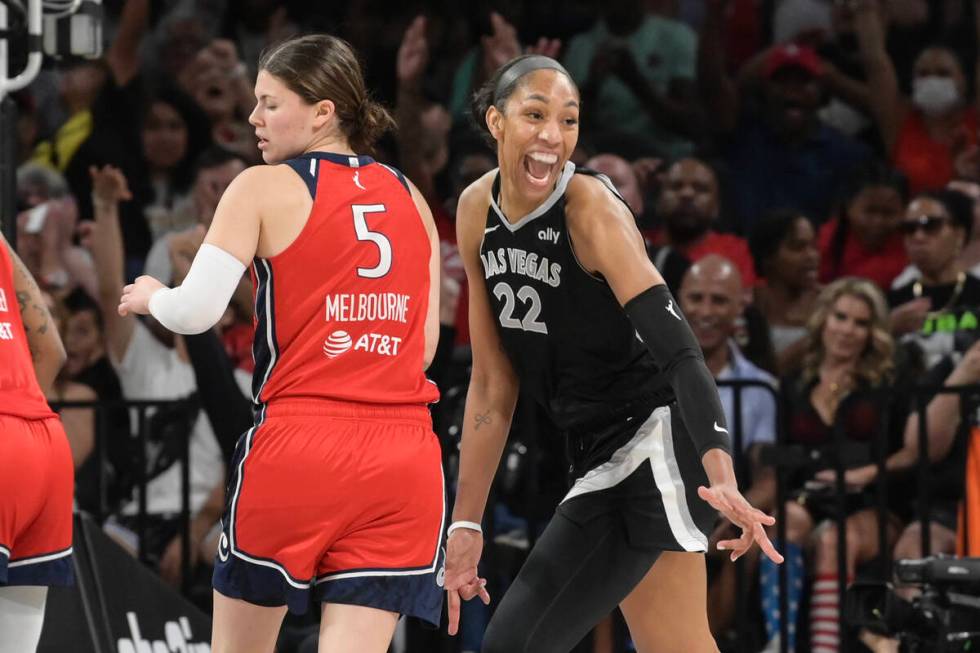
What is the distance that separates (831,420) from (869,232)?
1.30 meters

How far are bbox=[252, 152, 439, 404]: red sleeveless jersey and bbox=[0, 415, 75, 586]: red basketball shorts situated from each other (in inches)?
26.8

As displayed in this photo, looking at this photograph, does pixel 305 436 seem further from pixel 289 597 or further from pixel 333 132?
pixel 333 132

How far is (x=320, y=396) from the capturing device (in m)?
3.15

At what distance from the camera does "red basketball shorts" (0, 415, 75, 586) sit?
3.56 m

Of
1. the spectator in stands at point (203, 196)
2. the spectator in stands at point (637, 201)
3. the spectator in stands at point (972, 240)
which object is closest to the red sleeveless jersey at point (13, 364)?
the spectator in stands at point (637, 201)

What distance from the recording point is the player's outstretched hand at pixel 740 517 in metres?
3.03

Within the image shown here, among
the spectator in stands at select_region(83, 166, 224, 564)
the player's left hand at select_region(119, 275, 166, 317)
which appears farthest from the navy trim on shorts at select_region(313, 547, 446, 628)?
the spectator in stands at select_region(83, 166, 224, 564)

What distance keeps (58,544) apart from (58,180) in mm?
4265

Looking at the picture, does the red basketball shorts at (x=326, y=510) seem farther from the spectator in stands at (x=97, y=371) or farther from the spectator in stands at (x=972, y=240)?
the spectator in stands at (x=972, y=240)

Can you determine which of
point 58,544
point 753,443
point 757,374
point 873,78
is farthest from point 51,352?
point 873,78

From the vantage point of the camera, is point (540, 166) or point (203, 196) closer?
point (540, 166)

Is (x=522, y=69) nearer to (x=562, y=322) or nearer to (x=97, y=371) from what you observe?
(x=562, y=322)

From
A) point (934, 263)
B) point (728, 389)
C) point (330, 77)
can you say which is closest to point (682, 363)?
point (330, 77)

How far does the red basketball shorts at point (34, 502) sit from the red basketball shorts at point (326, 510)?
24.6 inches
